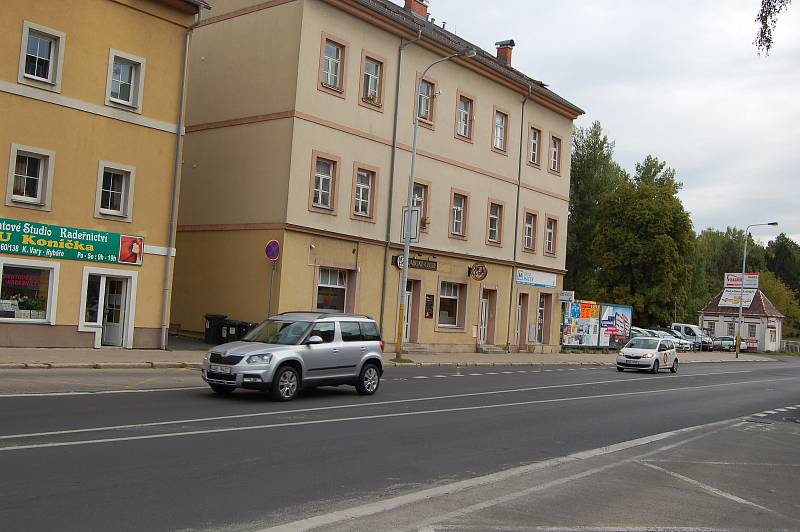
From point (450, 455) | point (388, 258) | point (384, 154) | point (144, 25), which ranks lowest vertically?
point (450, 455)

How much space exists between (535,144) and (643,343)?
11.9m

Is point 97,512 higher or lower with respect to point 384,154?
lower

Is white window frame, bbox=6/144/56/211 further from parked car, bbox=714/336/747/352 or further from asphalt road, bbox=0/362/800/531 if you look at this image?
parked car, bbox=714/336/747/352

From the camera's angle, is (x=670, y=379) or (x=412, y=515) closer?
(x=412, y=515)

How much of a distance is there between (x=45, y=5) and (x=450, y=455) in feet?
60.1

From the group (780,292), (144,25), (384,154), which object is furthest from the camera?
(780,292)

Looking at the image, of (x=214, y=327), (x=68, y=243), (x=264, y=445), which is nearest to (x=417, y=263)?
(x=214, y=327)

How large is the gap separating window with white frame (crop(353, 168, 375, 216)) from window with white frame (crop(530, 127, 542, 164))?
12.7 metres

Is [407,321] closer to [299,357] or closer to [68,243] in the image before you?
[68,243]

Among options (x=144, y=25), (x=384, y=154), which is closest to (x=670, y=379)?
(x=384, y=154)

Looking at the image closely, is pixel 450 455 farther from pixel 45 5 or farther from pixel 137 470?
pixel 45 5

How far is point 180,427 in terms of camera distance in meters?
11.5

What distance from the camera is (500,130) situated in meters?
39.4

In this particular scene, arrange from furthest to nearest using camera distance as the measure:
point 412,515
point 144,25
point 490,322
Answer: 1. point 490,322
2. point 144,25
3. point 412,515
